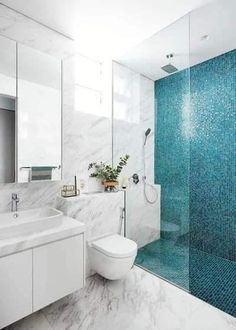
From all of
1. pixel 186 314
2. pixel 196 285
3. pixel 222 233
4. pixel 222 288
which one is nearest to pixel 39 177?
pixel 186 314

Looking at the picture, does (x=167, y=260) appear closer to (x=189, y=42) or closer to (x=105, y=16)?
(x=189, y=42)

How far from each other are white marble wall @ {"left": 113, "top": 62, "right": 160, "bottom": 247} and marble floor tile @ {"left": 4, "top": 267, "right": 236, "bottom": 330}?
0.68 meters

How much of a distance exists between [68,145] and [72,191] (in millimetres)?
501

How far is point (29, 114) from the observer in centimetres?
196

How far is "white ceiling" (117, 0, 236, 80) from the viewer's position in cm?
197

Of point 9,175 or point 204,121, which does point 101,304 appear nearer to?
point 9,175

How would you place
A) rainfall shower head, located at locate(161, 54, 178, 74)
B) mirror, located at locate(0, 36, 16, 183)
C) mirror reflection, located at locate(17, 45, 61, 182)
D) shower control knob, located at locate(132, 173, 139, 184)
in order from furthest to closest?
shower control knob, located at locate(132, 173, 139, 184) → rainfall shower head, located at locate(161, 54, 178, 74) → mirror reflection, located at locate(17, 45, 61, 182) → mirror, located at locate(0, 36, 16, 183)

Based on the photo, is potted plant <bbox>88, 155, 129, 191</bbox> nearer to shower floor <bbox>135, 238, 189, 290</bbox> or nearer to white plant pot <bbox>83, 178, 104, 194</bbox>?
white plant pot <bbox>83, 178, 104, 194</bbox>

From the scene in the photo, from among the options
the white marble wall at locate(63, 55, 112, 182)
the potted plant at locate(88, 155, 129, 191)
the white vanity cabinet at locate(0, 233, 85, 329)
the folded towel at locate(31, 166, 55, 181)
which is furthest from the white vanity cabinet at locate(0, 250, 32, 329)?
the potted plant at locate(88, 155, 129, 191)

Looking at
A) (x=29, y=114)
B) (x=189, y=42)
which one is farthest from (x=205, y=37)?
(x=29, y=114)

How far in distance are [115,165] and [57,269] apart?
1.43m

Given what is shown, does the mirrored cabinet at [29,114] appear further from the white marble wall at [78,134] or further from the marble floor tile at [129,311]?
the marble floor tile at [129,311]

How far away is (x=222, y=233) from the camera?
8.79 feet

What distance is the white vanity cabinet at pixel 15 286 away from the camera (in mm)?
1390
